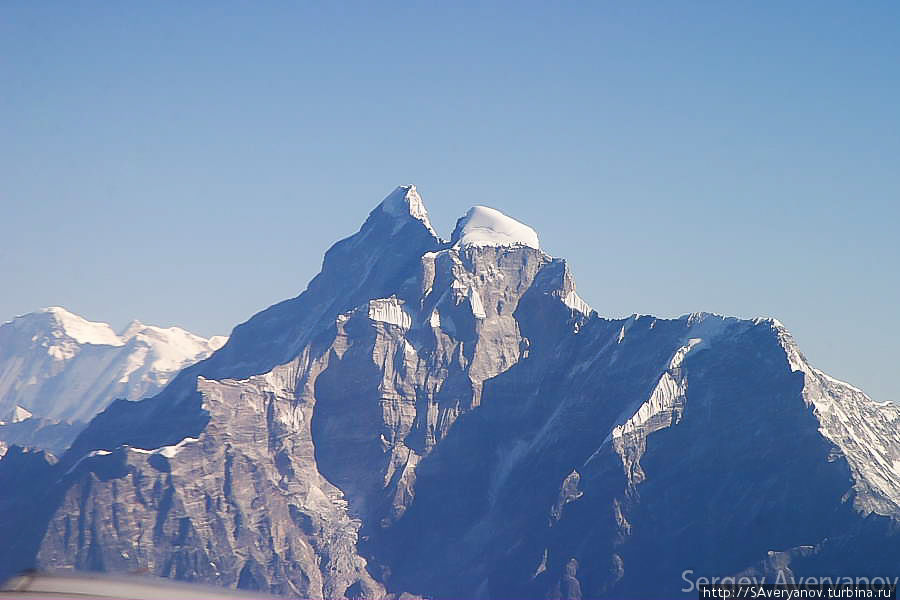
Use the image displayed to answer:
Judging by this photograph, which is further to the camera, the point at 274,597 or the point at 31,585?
the point at 274,597

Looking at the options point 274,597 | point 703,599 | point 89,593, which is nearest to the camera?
point 89,593

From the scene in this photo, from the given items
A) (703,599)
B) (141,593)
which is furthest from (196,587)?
(703,599)

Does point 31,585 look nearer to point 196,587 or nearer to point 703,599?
point 196,587

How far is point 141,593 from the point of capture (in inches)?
2030

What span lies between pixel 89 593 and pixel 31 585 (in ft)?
7.12

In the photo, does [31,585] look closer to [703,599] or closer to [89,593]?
[89,593]

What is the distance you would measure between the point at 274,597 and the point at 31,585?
960cm

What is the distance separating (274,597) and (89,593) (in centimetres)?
850

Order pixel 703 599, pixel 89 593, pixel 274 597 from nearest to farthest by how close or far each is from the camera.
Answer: pixel 89 593
pixel 274 597
pixel 703 599

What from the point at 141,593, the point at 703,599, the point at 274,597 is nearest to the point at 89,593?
the point at 141,593

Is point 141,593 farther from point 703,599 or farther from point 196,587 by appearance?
point 703,599

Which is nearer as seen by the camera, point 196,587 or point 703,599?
point 196,587

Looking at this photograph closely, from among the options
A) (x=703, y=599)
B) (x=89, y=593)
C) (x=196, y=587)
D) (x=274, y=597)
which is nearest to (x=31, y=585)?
(x=89, y=593)

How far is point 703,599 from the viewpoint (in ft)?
465
